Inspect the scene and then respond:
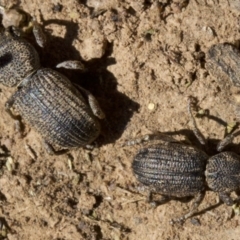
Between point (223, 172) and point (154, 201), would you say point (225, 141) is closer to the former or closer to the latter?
point (223, 172)

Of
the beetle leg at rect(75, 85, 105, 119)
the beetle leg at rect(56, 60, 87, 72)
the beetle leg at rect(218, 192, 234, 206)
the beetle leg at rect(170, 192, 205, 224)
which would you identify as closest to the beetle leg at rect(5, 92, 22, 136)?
the beetle leg at rect(56, 60, 87, 72)

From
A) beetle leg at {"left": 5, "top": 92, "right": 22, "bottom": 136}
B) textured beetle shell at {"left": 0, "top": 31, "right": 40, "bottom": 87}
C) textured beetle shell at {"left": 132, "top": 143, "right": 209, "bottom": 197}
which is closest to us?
textured beetle shell at {"left": 132, "top": 143, "right": 209, "bottom": 197}

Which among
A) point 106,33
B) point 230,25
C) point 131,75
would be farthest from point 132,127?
point 230,25

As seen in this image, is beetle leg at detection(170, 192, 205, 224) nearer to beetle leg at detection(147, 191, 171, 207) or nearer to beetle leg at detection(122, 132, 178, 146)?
beetle leg at detection(147, 191, 171, 207)

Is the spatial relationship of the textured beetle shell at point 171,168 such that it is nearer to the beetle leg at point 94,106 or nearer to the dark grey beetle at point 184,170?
the dark grey beetle at point 184,170

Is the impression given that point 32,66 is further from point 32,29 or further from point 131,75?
point 131,75

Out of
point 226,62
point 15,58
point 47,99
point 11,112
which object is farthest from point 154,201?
point 15,58
